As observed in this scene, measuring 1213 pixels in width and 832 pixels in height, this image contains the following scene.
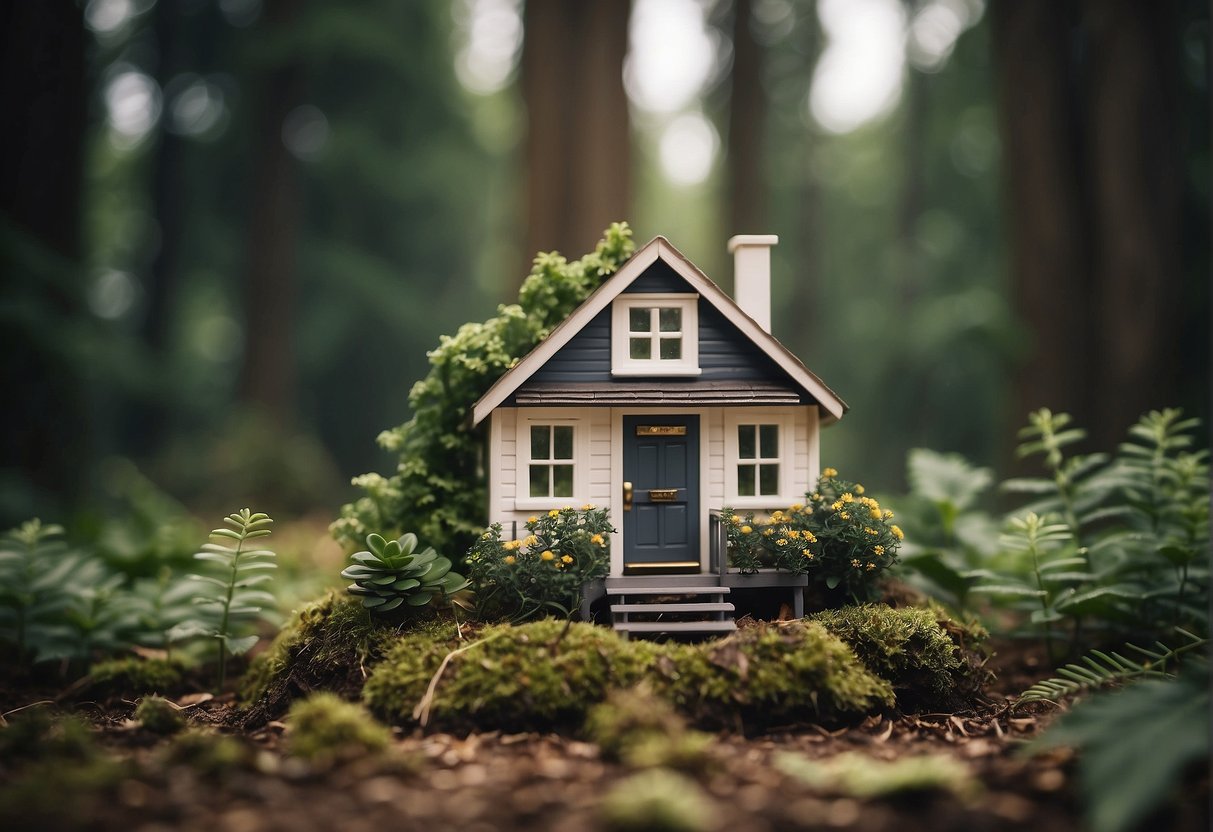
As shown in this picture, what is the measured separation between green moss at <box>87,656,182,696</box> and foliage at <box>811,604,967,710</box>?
5967mm

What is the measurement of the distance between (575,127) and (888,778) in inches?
456

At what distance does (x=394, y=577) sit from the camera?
23.2ft

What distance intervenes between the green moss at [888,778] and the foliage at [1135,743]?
1.92 feet

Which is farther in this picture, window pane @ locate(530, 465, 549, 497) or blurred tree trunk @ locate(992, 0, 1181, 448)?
blurred tree trunk @ locate(992, 0, 1181, 448)

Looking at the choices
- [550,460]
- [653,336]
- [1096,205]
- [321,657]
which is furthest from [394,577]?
[1096,205]

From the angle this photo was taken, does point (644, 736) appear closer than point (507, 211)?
Yes

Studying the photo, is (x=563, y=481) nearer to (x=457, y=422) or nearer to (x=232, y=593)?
(x=457, y=422)

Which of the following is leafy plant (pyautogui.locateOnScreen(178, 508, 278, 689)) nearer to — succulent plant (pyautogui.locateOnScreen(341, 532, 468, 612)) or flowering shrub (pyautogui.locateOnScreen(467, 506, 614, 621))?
succulent plant (pyautogui.locateOnScreen(341, 532, 468, 612))

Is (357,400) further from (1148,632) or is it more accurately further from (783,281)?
(1148,632)

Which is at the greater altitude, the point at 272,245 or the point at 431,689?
the point at 272,245

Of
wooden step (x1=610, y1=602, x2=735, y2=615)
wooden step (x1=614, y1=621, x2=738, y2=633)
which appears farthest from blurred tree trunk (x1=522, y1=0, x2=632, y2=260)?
wooden step (x1=614, y1=621, x2=738, y2=633)

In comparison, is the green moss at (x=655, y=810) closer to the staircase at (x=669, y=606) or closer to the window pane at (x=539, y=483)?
the staircase at (x=669, y=606)

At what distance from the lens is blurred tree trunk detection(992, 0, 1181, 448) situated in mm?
11984

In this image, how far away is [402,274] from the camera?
28.0 m
